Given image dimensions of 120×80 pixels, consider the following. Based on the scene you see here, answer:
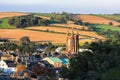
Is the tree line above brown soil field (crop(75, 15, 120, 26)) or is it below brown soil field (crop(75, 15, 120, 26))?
above

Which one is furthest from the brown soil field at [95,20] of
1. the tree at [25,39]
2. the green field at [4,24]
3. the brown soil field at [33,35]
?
the tree at [25,39]

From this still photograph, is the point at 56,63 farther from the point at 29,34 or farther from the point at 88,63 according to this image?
the point at 88,63

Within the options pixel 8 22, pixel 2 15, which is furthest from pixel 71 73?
pixel 2 15

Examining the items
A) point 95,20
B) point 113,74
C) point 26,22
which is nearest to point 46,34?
point 26,22

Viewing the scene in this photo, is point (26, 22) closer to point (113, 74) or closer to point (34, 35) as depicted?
point (34, 35)

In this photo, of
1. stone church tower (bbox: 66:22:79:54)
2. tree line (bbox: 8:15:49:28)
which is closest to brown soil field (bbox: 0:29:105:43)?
tree line (bbox: 8:15:49:28)

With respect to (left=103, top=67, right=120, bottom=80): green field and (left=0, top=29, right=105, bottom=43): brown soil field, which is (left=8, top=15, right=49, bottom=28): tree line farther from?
(left=103, top=67, right=120, bottom=80): green field

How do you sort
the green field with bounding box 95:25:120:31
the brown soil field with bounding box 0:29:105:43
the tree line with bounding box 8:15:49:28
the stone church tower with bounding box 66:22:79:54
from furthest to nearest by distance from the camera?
the green field with bounding box 95:25:120:31 → the tree line with bounding box 8:15:49:28 → the brown soil field with bounding box 0:29:105:43 → the stone church tower with bounding box 66:22:79:54

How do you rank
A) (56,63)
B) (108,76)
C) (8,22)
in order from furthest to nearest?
1. (8,22)
2. (56,63)
3. (108,76)
